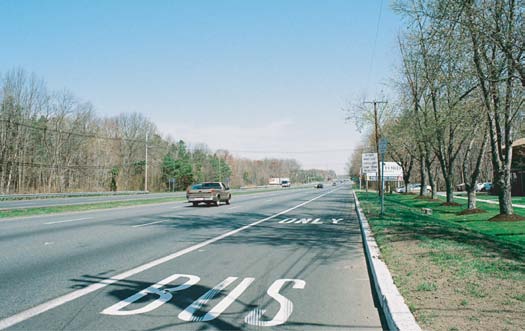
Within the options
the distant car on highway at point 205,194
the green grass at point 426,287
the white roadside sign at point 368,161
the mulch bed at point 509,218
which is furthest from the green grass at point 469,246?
the distant car on highway at point 205,194

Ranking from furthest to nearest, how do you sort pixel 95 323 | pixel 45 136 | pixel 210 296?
pixel 45 136 < pixel 210 296 < pixel 95 323

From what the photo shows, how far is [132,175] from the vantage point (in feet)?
272

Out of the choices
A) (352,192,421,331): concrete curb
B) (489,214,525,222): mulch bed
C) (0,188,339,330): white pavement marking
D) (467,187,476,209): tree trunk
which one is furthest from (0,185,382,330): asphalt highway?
(467,187,476,209): tree trunk

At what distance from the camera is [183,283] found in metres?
7.03

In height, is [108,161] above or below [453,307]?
above

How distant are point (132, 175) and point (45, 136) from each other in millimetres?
23890

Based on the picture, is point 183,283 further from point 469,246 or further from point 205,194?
point 205,194

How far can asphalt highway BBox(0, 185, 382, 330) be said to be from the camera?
518 cm

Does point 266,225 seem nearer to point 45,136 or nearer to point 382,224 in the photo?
point 382,224

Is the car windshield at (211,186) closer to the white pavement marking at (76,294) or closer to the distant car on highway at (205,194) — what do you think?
the distant car on highway at (205,194)

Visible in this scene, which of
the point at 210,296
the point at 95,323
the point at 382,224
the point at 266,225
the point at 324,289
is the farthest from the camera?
the point at 266,225

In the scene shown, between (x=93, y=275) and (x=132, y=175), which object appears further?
(x=132, y=175)

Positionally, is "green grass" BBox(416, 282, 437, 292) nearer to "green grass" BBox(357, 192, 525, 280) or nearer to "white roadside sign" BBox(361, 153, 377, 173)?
"green grass" BBox(357, 192, 525, 280)

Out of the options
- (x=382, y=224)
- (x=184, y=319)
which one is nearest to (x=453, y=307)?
(x=184, y=319)
